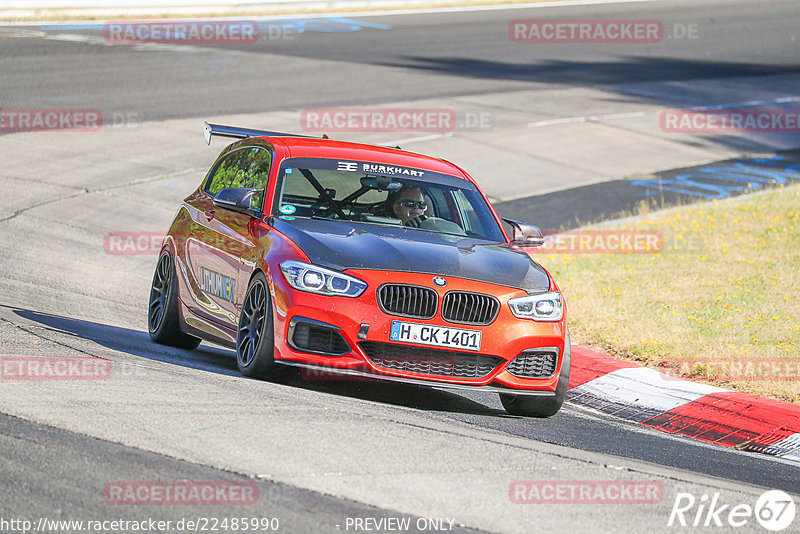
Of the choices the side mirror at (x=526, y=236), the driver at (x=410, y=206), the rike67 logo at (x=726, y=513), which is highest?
the driver at (x=410, y=206)

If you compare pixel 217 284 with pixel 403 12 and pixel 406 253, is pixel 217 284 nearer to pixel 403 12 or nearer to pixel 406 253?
pixel 406 253

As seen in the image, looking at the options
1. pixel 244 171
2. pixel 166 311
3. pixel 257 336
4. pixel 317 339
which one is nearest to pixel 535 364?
pixel 317 339

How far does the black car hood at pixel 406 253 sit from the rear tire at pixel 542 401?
22.0 inches

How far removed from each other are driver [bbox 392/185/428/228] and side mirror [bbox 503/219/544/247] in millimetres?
705

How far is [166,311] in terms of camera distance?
9844mm

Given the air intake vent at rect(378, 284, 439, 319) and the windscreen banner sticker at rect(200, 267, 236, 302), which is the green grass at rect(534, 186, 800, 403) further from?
the windscreen banner sticker at rect(200, 267, 236, 302)

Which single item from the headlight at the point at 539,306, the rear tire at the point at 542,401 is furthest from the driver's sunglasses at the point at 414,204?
the rear tire at the point at 542,401

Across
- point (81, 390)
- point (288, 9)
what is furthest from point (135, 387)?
point (288, 9)

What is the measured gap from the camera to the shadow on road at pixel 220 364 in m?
8.21

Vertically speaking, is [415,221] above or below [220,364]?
above

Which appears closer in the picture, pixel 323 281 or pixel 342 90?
pixel 323 281

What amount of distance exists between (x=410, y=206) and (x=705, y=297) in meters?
5.09

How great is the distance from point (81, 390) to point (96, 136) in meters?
14.7

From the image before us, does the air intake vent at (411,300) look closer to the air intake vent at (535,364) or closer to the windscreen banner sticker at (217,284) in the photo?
the air intake vent at (535,364)
